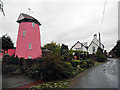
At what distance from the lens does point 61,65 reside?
603 cm

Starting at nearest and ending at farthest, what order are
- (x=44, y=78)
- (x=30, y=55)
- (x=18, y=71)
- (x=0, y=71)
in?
(x=44, y=78)
(x=0, y=71)
(x=18, y=71)
(x=30, y=55)

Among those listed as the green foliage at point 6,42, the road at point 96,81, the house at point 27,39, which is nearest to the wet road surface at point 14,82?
the road at point 96,81

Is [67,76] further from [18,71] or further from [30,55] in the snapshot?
[30,55]

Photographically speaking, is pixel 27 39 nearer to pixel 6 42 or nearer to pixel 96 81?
pixel 6 42

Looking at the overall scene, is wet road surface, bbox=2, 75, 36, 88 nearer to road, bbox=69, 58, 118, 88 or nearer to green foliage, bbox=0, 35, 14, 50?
road, bbox=69, 58, 118, 88

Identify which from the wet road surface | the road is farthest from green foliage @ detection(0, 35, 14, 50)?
the road

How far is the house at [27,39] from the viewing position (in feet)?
47.5

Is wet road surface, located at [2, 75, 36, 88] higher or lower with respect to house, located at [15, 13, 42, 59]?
lower

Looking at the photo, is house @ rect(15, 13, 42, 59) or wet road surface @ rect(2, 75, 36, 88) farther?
house @ rect(15, 13, 42, 59)

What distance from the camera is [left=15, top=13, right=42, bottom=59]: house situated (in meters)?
14.5

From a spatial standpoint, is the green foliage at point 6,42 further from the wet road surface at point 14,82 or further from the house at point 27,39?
the wet road surface at point 14,82

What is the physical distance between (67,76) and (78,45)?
22.2 m

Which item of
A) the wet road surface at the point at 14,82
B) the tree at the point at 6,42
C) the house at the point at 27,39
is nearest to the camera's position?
the wet road surface at the point at 14,82

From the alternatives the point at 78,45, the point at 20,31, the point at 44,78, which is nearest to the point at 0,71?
the point at 44,78
